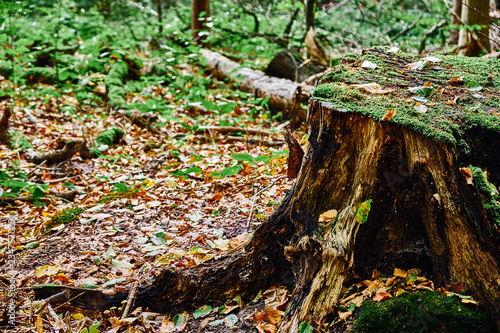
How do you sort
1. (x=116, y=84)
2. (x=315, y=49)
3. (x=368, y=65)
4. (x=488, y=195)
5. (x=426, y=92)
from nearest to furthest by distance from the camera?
(x=488, y=195)
(x=426, y=92)
(x=368, y=65)
(x=315, y=49)
(x=116, y=84)

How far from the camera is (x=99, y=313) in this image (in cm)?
247

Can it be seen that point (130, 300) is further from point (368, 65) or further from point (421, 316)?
point (368, 65)

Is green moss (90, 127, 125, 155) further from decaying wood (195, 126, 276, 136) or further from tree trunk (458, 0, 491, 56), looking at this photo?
tree trunk (458, 0, 491, 56)

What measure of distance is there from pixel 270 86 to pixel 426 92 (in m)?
4.54

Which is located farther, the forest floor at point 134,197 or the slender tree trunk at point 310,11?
the slender tree trunk at point 310,11

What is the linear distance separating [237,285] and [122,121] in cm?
482

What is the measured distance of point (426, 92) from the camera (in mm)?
2197

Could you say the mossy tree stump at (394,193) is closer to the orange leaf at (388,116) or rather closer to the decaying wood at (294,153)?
the orange leaf at (388,116)

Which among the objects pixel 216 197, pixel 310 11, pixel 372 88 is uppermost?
pixel 310 11

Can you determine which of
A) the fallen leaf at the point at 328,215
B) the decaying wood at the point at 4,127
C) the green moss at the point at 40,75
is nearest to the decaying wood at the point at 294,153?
the fallen leaf at the point at 328,215

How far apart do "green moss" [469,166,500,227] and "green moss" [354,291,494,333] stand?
1.36ft

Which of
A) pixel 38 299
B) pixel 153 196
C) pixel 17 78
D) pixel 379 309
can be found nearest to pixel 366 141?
pixel 379 309

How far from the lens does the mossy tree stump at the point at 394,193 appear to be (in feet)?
5.58

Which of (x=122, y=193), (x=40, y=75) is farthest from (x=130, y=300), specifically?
(x=40, y=75)
